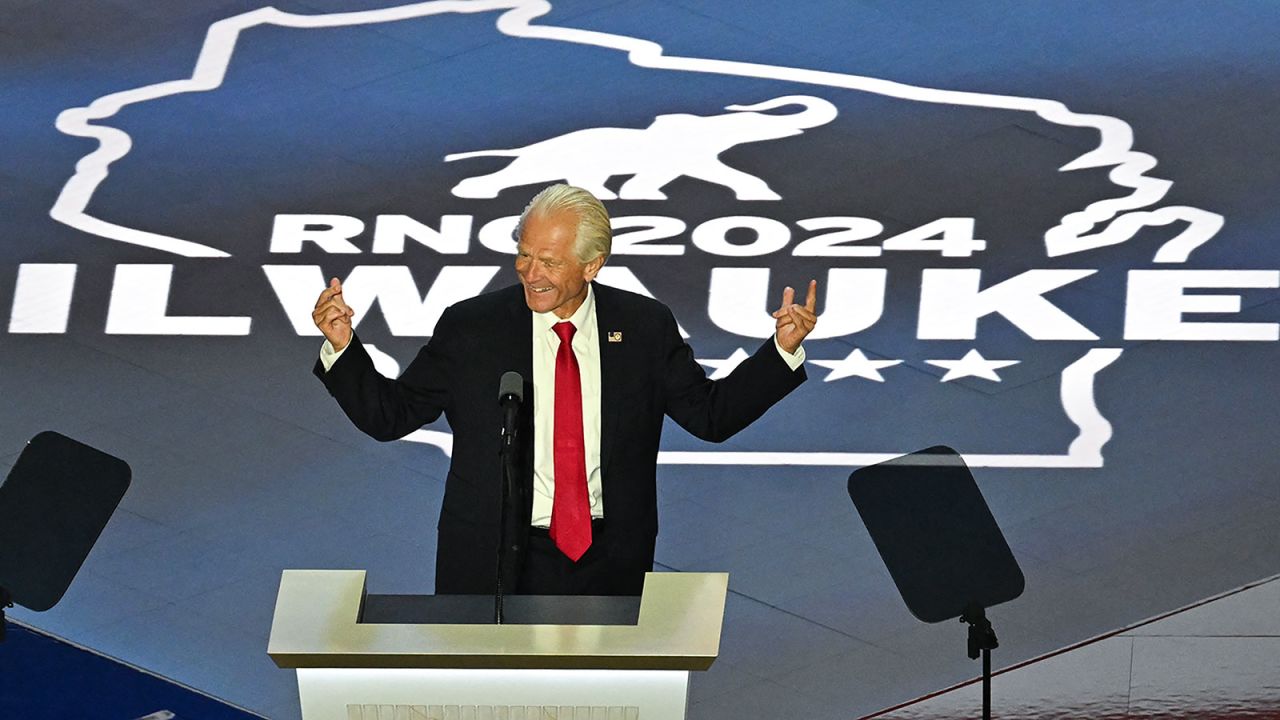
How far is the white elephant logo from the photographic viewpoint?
5.97m

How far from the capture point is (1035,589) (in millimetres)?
4633

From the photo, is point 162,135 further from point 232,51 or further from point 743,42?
point 743,42

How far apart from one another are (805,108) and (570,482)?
3336 mm

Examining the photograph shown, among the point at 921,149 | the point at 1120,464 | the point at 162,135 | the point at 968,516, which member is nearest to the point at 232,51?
the point at 162,135

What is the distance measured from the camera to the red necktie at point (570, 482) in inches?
127

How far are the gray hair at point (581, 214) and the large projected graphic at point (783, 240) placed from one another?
1967 millimetres

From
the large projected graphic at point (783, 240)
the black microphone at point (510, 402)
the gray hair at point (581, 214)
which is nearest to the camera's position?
the black microphone at point (510, 402)

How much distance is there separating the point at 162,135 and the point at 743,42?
2036mm

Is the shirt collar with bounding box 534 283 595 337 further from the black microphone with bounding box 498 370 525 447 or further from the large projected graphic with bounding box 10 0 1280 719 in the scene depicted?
the large projected graphic with bounding box 10 0 1280 719

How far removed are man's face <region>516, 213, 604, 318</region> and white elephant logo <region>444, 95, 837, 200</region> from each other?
271 centimetres

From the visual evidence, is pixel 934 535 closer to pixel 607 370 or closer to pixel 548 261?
pixel 607 370

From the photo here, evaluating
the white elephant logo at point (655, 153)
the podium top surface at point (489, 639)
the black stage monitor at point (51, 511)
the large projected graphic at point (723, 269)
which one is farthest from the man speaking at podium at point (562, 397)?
the white elephant logo at point (655, 153)

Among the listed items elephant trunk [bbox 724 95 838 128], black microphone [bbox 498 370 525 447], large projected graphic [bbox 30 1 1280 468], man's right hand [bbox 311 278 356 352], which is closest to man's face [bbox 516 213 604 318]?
man's right hand [bbox 311 278 356 352]

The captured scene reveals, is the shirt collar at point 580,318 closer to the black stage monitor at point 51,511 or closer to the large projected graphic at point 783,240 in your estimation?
the black stage monitor at point 51,511
